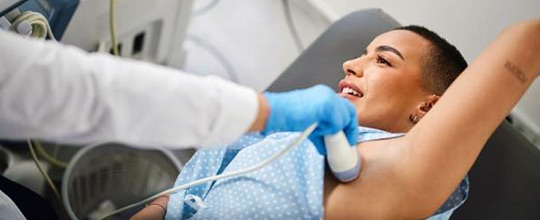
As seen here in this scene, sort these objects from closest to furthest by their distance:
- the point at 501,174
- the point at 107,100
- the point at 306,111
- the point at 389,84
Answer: the point at 107,100
the point at 306,111
the point at 389,84
the point at 501,174

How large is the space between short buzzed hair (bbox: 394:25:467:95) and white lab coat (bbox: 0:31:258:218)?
0.55m

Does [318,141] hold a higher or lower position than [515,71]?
lower

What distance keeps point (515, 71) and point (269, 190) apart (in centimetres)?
48

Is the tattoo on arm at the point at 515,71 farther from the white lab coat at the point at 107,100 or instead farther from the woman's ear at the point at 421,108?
the white lab coat at the point at 107,100

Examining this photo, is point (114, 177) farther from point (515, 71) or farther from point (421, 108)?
point (515, 71)

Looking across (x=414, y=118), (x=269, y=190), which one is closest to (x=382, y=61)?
(x=414, y=118)

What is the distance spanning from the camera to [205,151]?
1.12 m

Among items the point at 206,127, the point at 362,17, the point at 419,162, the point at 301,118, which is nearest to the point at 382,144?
the point at 419,162

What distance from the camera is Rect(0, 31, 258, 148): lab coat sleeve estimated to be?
0.58 m

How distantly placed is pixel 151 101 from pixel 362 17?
3.05ft

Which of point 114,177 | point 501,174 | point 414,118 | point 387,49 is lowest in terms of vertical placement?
point 114,177

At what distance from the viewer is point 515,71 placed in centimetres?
92

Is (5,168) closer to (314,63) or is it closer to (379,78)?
(314,63)

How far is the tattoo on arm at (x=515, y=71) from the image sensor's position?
91cm
